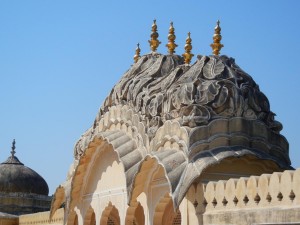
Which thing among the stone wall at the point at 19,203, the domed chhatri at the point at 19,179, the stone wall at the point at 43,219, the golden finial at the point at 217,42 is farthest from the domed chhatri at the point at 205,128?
the stone wall at the point at 19,203

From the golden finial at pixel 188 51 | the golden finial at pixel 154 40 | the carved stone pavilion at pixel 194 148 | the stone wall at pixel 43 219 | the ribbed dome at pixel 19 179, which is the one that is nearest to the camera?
the carved stone pavilion at pixel 194 148

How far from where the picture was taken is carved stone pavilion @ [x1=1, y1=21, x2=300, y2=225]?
1060cm

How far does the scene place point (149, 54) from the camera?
56.1ft

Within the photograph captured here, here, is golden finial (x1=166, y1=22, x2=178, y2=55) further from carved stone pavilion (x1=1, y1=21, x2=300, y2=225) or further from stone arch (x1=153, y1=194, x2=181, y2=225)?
stone arch (x1=153, y1=194, x2=181, y2=225)

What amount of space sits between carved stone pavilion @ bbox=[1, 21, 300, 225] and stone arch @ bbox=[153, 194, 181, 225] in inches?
0.9

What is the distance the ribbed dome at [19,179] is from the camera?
2759 centimetres

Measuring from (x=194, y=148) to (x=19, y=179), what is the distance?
56.2 ft

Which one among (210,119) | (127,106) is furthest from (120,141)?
(210,119)

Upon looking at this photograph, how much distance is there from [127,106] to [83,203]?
3976 millimetres

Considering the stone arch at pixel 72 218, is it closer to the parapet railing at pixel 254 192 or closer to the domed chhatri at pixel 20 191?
the parapet railing at pixel 254 192

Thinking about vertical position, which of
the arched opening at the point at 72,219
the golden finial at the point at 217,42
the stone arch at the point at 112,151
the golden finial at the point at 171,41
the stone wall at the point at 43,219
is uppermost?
the golden finial at the point at 171,41

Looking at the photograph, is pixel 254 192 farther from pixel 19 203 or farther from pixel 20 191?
pixel 19 203

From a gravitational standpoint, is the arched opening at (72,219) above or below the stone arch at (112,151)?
below

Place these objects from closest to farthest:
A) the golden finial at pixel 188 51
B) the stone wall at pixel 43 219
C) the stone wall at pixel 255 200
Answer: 1. the stone wall at pixel 255 200
2. the golden finial at pixel 188 51
3. the stone wall at pixel 43 219
